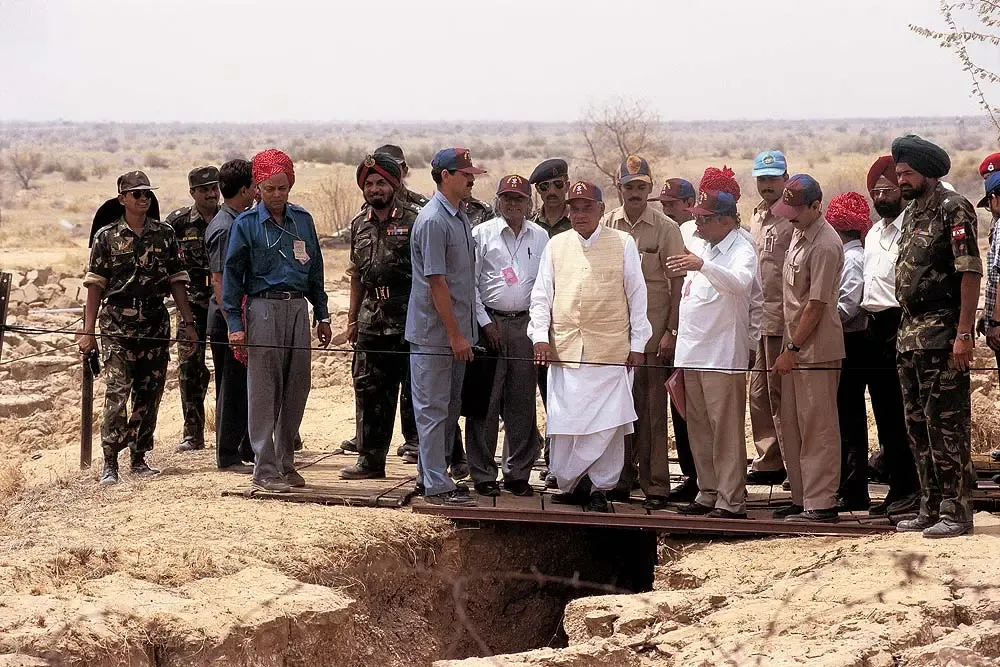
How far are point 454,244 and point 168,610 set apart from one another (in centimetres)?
277

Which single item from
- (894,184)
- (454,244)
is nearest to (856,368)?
(894,184)

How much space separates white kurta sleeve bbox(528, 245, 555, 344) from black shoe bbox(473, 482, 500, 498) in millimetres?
1023

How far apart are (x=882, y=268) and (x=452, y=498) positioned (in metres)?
2.88

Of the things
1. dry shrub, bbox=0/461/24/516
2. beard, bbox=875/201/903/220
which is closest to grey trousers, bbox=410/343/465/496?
Result: beard, bbox=875/201/903/220

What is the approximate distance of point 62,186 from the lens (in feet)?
136

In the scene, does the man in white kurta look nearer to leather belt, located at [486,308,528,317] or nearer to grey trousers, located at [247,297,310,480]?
leather belt, located at [486,308,528,317]

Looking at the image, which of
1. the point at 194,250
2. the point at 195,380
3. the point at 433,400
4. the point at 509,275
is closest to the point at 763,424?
the point at 509,275

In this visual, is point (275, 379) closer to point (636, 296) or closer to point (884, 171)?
point (636, 296)

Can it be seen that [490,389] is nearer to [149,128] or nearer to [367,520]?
[367,520]

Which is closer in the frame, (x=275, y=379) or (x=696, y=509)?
(x=696, y=509)

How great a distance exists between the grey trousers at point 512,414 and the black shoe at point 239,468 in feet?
5.35

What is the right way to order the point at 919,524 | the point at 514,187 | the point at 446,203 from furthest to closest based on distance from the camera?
1. the point at 514,187
2. the point at 446,203
3. the point at 919,524

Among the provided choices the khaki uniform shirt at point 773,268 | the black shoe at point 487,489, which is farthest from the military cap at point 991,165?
the black shoe at point 487,489

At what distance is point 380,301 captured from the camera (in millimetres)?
9047
